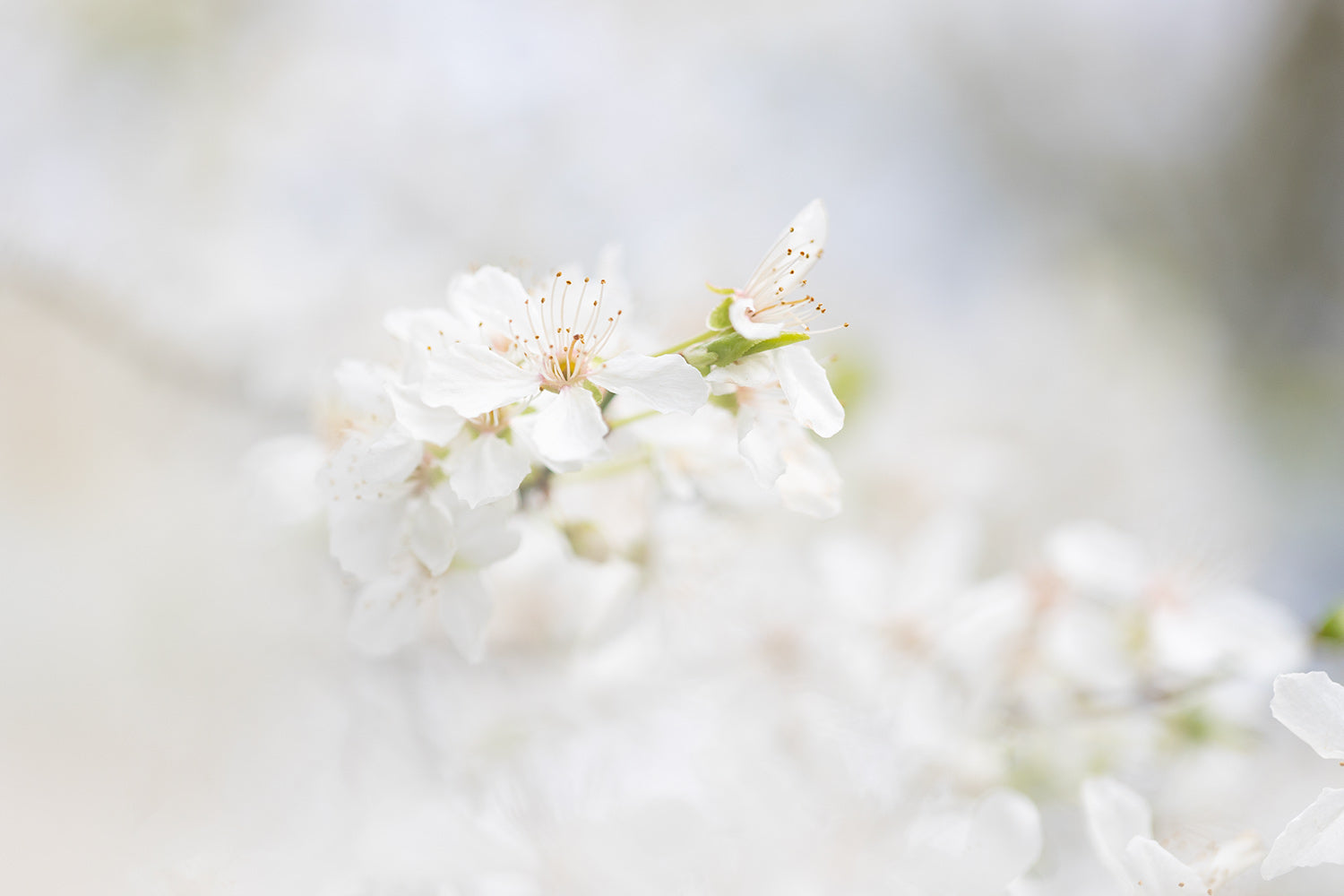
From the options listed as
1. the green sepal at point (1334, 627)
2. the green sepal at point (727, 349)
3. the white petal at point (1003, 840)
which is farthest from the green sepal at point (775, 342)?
the green sepal at point (1334, 627)

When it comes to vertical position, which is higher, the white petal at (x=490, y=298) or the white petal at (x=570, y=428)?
the white petal at (x=490, y=298)

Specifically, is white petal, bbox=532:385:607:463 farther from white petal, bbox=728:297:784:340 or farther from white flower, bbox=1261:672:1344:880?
white flower, bbox=1261:672:1344:880

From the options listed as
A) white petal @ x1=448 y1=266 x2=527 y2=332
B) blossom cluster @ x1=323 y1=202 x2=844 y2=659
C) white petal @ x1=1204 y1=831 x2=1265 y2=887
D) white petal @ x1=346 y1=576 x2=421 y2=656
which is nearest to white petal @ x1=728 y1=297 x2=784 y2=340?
blossom cluster @ x1=323 y1=202 x2=844 y2=659

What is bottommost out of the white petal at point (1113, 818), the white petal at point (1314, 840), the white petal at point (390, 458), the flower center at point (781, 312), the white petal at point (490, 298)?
the white petal at point (1314, 840)

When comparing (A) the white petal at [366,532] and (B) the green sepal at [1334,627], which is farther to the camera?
(B) the green sepal at [1334,627]

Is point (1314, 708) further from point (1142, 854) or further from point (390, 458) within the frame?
point (390, 458)

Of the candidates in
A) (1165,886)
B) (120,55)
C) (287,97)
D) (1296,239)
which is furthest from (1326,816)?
(1296,239)

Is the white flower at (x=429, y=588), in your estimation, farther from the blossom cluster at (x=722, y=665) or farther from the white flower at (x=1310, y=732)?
the white flower at (x=1310, y=732)
